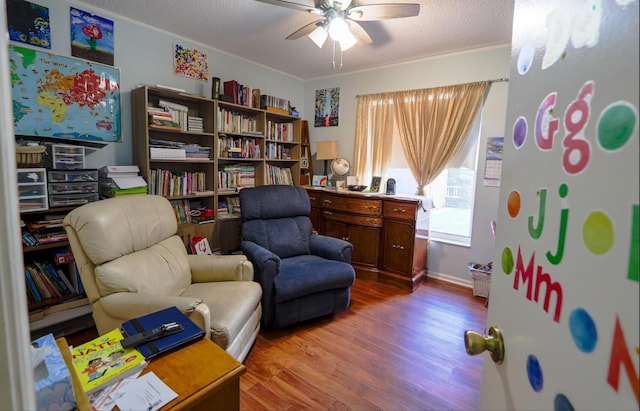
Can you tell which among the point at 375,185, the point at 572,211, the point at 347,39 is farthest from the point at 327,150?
the point at 572,211

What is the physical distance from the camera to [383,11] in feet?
6.42

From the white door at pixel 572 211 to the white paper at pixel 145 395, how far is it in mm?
916

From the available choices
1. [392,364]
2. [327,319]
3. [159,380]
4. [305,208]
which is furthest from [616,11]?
[305,208]

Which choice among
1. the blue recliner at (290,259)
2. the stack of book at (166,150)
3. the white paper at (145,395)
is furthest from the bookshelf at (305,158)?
the white paper at (145,395)

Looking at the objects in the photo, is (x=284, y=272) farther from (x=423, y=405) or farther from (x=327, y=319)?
(x=423, y=405)

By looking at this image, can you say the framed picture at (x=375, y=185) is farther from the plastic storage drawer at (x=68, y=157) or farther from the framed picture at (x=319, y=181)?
the plastic storage drawer at (x=68, y=157)

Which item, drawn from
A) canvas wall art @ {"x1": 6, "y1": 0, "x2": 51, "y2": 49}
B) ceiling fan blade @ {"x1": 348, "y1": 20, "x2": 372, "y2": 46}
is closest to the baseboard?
ceiling fan blade @ {"x1": 348, "y1": 20, "x2": 372, "y2": 46}

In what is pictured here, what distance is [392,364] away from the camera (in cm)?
196

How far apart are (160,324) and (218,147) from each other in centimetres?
221

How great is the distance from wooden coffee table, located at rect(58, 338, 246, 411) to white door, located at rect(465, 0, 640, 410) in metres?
0.83

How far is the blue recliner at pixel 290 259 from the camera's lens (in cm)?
221

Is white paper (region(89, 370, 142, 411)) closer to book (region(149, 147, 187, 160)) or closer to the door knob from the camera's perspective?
the door knob

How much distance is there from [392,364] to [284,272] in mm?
977

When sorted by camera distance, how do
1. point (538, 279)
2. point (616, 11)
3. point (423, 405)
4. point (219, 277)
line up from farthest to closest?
1. point (219, 277)
2. point (423, 405)
3. point (538, 279)
4. point (616, 11)
